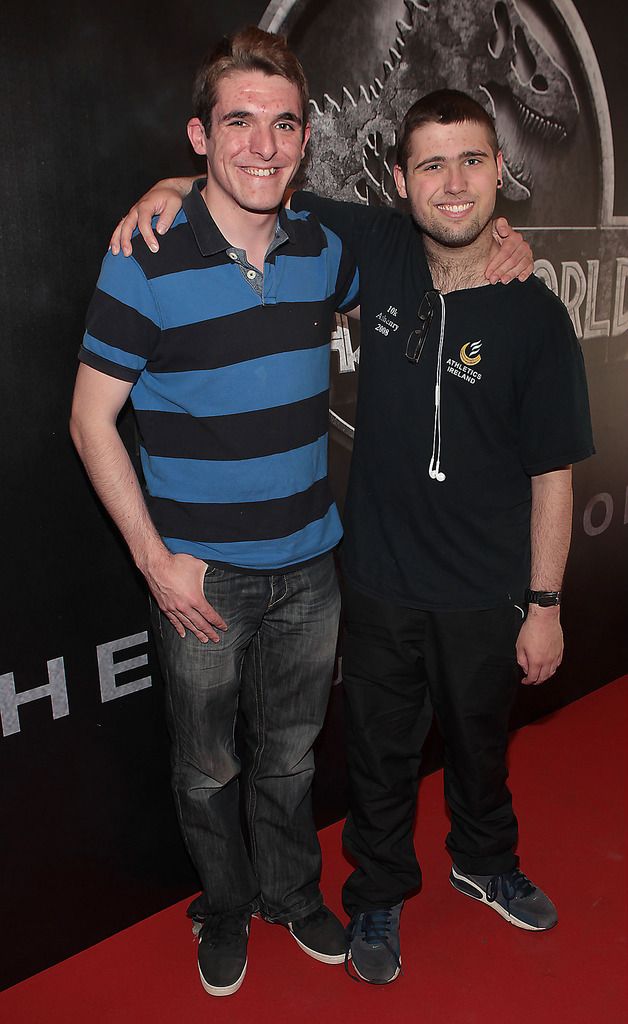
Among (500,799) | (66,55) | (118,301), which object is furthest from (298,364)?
(500,799)

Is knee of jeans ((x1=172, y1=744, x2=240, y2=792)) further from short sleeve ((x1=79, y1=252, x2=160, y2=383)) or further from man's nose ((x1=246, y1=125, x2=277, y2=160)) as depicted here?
man's nose ((x1=246, y1=125, x2=277, y2=160))

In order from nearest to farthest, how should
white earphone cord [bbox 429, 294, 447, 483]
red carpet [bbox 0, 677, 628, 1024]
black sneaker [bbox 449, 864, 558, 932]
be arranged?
white earphone cord [bbox 429, 294, 447, 483] → red carpet [bbox 0, 677, 628, 1024] → black sneaker [bbox 449, 864, 558, 932]

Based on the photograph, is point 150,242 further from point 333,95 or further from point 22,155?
point 333,95

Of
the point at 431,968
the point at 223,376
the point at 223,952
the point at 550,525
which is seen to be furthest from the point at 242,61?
the point at 431,968

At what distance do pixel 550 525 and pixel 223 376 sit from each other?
0.75 metres

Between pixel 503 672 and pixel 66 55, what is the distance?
154cm

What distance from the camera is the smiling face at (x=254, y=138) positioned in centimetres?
166

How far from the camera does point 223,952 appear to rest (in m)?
2.08

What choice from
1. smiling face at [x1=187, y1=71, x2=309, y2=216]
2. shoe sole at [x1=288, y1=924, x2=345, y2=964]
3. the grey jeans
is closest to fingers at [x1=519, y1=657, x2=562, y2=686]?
the grey jeans

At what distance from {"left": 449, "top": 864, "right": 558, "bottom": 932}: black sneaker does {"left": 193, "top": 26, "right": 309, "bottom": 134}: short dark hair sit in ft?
6.11

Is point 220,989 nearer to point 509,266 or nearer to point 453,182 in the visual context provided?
point 509,266

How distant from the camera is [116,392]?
1.67 meters

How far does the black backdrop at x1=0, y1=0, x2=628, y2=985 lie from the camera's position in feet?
5.73

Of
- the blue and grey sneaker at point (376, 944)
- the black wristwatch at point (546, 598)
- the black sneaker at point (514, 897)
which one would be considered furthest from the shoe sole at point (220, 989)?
the black wristwatch at point (546, 598)
